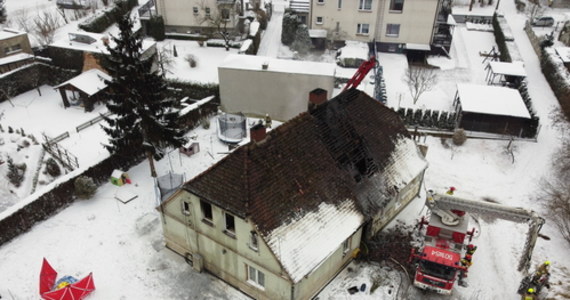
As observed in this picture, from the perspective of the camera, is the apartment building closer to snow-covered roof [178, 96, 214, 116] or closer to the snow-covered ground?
the snow-covered ground

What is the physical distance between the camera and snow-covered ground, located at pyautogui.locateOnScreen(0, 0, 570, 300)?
71.6 feet

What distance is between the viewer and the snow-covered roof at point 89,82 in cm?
3859

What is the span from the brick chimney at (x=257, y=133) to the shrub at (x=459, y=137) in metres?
19.0

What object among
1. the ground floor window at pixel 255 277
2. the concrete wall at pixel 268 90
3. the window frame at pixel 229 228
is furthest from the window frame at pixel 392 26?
the ground floor window at pixel 255 277

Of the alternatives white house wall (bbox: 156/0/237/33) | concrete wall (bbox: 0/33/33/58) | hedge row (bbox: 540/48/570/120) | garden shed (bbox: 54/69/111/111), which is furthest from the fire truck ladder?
concrete wall (bbox: 0/33/33/58)

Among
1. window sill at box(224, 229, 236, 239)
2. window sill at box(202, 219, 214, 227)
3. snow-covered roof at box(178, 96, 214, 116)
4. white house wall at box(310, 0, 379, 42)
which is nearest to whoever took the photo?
window sill at box(224, 229, 236, 239)

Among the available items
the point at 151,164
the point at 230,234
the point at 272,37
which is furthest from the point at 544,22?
the point at 230,234

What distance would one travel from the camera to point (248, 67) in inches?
1395

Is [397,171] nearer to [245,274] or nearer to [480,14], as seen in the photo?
[245,274]

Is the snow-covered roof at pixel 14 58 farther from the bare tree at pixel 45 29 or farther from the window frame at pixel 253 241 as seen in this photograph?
the window frame at pixel 253 241

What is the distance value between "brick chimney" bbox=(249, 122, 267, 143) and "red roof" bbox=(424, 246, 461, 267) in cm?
1006

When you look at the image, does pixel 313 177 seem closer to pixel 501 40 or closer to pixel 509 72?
pixel 509 72

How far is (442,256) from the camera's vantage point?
69.3 feet

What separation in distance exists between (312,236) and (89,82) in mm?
29616
